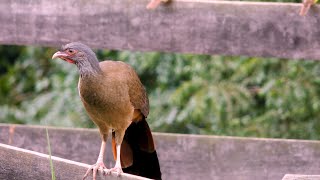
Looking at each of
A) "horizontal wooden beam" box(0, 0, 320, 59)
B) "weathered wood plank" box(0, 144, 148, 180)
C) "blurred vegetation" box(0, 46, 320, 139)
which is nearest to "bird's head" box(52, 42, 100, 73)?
"horizontal wooden beam" box(0, 0, 320, 59)

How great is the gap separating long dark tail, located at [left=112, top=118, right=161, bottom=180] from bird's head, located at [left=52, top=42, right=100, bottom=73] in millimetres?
617

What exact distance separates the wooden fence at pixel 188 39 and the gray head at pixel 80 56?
73cm

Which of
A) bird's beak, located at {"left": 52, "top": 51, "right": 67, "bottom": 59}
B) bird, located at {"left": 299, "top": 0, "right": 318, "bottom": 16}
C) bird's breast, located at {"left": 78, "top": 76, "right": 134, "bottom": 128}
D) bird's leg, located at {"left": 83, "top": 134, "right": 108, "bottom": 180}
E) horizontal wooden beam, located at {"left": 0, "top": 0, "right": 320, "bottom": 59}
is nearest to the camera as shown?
bird's leg, located at {"left": 83, "top": 134, "right": 108, "bottom": 180}

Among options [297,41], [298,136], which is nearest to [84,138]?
[297,41]

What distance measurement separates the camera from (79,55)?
13.7 feet

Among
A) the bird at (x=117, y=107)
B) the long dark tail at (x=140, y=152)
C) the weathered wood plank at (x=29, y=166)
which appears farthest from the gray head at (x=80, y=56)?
the weathered wood plank at (x=29, y=166)

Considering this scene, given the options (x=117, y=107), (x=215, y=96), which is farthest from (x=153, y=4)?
(x=215, y=96)

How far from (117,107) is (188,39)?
0.68 m

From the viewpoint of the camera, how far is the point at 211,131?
6.88m

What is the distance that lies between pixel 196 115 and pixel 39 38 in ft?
5.48

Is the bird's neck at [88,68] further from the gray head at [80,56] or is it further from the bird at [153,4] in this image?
the bird at [153,4]

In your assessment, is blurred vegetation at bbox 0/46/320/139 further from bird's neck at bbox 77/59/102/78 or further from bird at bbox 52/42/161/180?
bird's neck at bbox 77/59/102/78

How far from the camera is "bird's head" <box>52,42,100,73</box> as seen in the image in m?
4.15

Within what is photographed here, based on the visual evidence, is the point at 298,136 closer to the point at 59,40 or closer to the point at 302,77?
the point at 302,77
